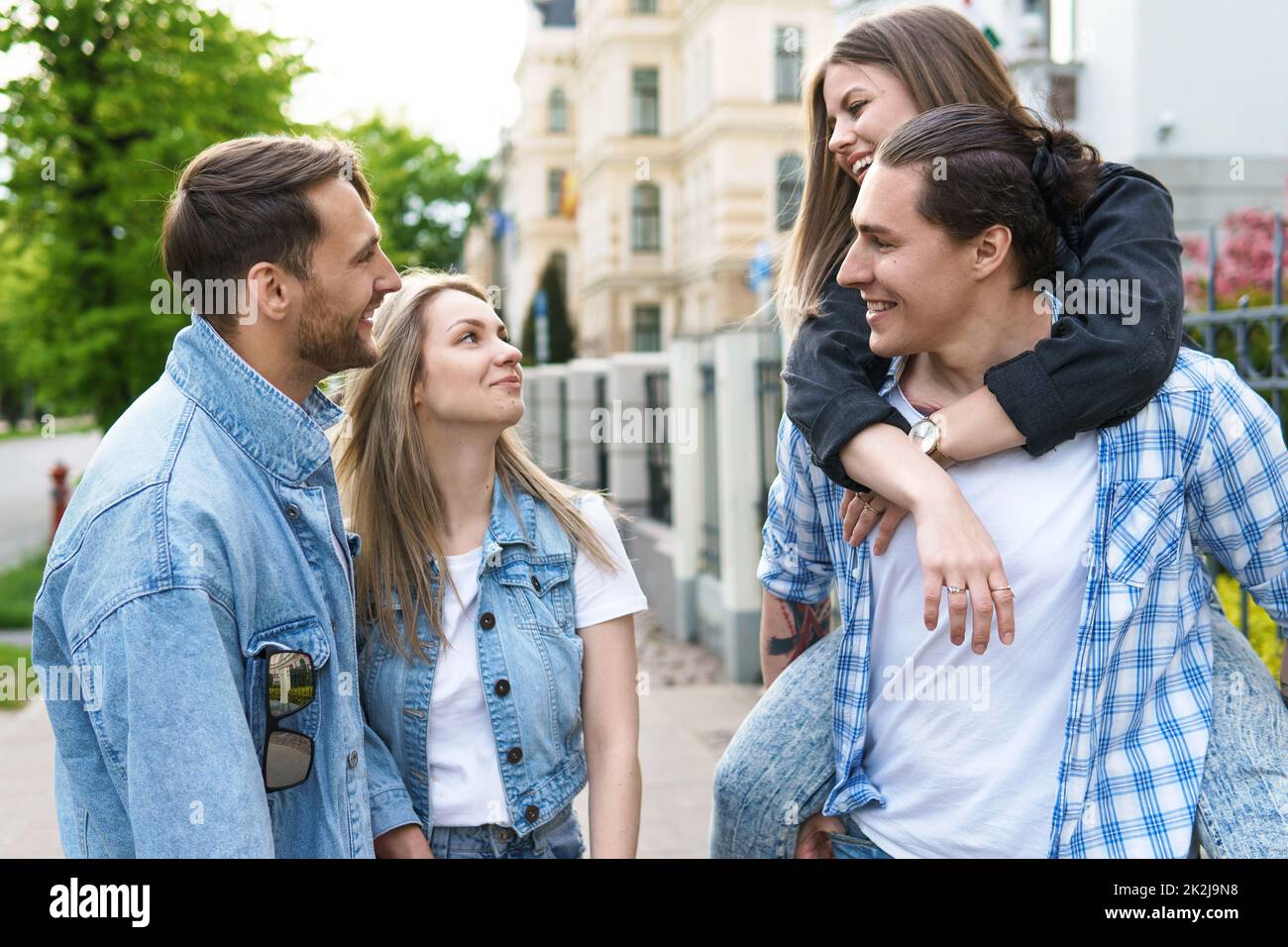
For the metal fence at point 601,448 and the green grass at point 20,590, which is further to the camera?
the metal fence at point 601,448

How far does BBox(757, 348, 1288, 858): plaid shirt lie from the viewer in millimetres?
1982

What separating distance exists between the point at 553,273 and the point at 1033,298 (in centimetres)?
3757

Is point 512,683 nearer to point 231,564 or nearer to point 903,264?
point 231,564

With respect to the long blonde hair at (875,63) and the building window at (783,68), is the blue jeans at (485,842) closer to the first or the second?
the long blonde hair at (875,63)

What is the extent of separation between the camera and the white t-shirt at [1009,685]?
203 cm

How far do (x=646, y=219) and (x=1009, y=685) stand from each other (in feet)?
146

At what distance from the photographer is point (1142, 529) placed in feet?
6.52

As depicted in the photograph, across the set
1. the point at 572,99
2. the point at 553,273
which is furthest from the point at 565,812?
the point at 572,99

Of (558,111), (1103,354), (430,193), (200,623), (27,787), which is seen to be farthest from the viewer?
(558,111)

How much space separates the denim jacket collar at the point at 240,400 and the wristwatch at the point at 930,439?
0.96 metres

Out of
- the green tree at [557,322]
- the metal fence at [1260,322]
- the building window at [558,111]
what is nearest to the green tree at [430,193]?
the building window at [558,111]

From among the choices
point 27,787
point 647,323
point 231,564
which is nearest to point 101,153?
point 27,787

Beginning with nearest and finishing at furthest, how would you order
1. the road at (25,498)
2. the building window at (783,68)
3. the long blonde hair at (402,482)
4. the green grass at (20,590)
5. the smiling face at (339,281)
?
the smiling face at (339,281), the long blonde hair at (402,482), the green grass at (20,590), the road at (25,498), the building window at (783,68)
